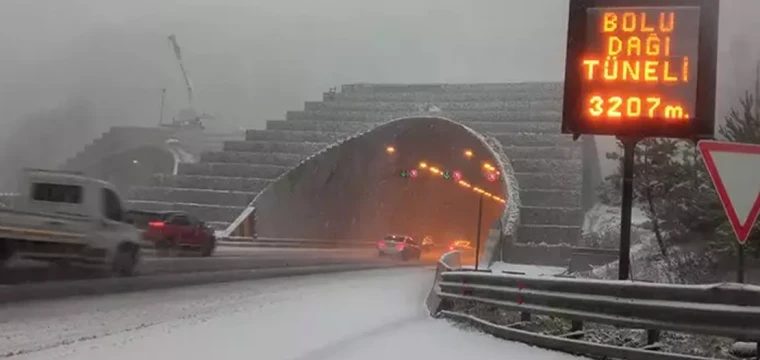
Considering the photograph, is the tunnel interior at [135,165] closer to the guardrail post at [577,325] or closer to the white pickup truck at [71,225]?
the white pickup truck at [71,225]

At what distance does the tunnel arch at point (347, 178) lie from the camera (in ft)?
226

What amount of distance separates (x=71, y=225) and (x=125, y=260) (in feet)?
8.69

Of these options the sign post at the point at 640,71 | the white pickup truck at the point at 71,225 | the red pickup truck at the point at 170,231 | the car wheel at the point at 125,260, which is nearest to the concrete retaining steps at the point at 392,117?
the red pickup truck at the point at 170,231

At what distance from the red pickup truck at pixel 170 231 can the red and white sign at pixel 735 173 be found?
27.9 m

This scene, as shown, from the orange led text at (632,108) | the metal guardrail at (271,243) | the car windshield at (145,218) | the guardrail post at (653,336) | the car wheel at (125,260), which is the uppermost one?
the orange led text at (632,108)

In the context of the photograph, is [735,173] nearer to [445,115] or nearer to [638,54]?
[638,54]

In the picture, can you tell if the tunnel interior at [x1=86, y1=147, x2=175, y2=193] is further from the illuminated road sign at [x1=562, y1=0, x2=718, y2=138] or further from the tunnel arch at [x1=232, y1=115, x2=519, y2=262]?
the illuminated road sign at [x1=562, y1=0, x2=718, y2=138]

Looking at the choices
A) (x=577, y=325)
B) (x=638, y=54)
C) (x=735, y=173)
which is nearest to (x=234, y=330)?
(x=577, y=325)

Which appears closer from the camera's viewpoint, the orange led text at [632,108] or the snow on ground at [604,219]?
the orange led text at [632,108]

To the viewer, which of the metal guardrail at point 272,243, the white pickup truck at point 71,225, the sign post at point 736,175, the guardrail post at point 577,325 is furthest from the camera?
the metal guardrail at point 272,243

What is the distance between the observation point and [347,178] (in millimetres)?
75000

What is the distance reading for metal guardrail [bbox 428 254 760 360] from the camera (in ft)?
27.6

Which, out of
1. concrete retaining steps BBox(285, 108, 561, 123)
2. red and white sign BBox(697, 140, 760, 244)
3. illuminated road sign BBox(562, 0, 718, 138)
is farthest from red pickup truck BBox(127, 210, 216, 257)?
concrete retaining steps BBox(285, 108, 561, 123)

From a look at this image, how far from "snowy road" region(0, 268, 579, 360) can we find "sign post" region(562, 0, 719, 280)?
3470mm
